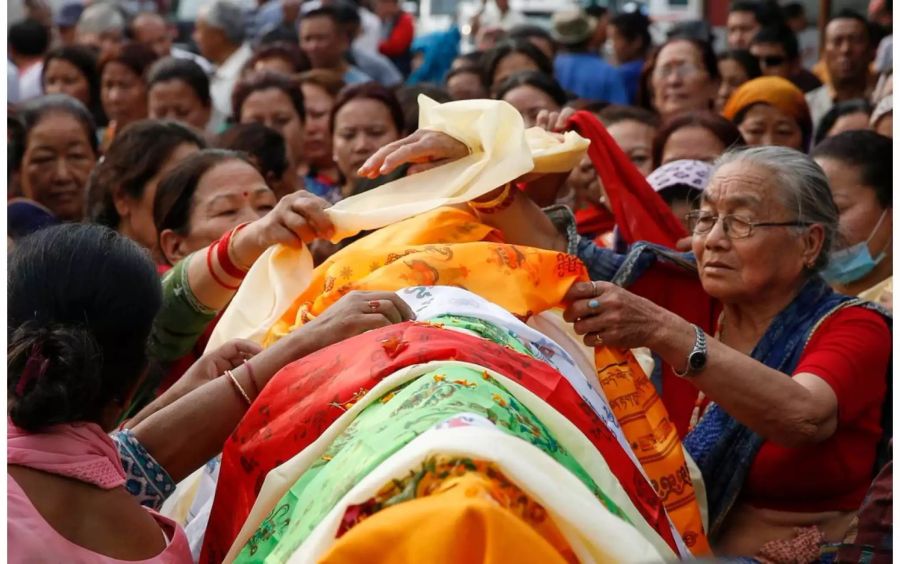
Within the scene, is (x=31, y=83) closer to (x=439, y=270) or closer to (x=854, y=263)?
(x=854, y=263)

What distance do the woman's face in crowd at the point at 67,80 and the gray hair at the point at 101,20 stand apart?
2.09 m

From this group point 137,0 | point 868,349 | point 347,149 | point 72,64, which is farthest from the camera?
point 137,0

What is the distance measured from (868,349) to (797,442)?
0.30 metres

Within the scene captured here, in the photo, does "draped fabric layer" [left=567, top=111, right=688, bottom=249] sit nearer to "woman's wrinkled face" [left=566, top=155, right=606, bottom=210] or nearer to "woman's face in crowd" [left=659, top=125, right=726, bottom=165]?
"woman's face in crowd" [left=659, top=125, right=726, bottom=165]

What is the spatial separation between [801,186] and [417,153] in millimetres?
936

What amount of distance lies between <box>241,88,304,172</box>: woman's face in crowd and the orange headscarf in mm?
1831

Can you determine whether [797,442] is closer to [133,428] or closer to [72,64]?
[133,428]

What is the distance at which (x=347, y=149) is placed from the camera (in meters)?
5.70

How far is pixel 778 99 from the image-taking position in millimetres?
5879

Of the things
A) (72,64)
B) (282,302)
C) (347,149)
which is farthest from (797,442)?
(72,64)

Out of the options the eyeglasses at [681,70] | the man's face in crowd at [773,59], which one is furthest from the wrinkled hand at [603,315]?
the man's face in crowd at [773,59]

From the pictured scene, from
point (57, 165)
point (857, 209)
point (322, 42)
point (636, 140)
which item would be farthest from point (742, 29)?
point (857, 209)

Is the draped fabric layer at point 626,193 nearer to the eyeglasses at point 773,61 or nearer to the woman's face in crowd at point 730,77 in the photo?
the woman's face in crowd at point 730,77

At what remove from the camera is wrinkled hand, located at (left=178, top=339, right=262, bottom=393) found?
2814 millimetres
